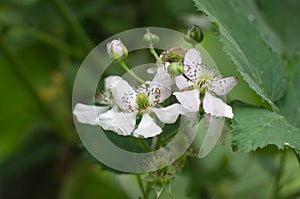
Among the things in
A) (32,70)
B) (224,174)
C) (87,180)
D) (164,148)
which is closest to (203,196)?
(224,174)

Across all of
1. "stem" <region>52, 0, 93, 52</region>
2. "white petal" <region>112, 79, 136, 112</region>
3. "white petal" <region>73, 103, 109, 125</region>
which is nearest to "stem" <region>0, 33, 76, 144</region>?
"stem" <region>52, 0, 93, 52</region>

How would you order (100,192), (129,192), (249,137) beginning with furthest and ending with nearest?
(100,192) → (129,192) → (249,137)

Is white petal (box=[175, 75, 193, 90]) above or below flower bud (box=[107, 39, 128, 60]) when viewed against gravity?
below

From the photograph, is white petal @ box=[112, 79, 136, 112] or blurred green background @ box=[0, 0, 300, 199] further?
blurred green background @ box=[0, 0, 300, 199]

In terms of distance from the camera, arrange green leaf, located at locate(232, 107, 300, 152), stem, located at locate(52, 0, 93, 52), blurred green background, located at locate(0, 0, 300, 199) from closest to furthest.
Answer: green leaf, located at locate(232, 107, 300, 152) → stem, located at locate(52, 0, 93, 52) → blurred green background, located at locate(0, 0, 300, 199)

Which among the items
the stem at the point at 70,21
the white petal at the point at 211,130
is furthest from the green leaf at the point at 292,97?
the stem at the point at 70,21

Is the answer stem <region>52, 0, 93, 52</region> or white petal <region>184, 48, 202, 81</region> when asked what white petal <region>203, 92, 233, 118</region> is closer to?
white petal <region>184, 48, 202, 81</region>

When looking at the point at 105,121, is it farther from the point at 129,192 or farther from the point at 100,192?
the point at 100,192
